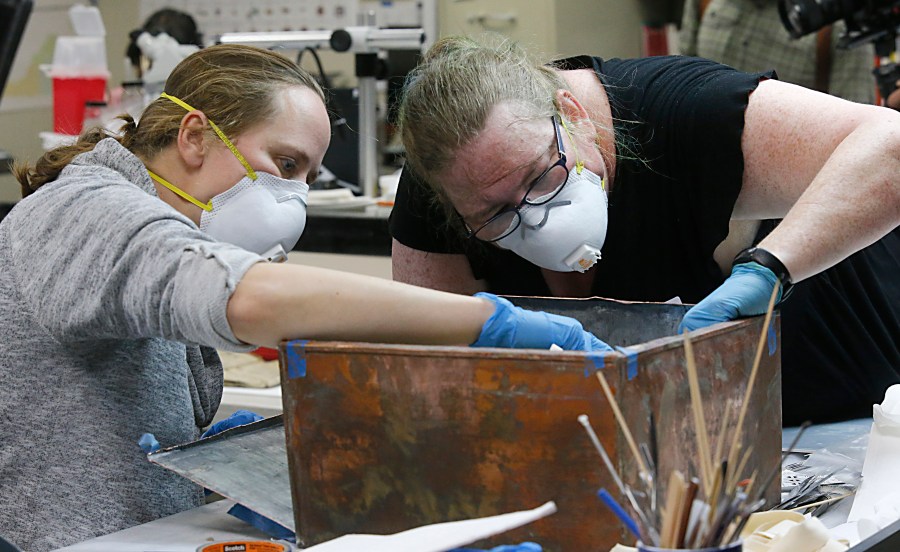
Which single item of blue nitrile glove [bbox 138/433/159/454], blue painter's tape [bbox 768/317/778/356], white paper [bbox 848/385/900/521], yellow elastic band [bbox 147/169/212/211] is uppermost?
yellow elastic band [bbox 147/169/212/211]

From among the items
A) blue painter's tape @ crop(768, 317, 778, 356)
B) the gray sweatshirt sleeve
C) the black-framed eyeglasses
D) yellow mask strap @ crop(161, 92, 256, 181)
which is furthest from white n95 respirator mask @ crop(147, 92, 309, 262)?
blue painter's tape @ crop(768, 317, 778, 356)

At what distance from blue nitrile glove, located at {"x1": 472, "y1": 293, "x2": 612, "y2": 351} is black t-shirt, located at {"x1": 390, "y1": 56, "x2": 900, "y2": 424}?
0.47 meters

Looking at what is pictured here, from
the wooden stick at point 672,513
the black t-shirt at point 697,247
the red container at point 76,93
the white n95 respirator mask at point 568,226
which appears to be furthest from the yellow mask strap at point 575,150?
the red container at point 76,93

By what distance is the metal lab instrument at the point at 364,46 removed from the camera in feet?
9.42

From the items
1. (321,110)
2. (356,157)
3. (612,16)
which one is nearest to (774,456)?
(321,110)

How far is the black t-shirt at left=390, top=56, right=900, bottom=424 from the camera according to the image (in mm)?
1457

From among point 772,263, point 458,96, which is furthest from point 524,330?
point 458,96

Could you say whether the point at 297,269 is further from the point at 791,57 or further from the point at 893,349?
the point at 791,57

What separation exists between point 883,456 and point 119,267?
2.81 feet

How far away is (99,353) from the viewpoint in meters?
1.12

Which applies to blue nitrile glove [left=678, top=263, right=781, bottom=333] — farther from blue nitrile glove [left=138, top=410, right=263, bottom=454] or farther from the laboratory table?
blue nitrile glove [left=138, top=410, right=263, bottom=454]

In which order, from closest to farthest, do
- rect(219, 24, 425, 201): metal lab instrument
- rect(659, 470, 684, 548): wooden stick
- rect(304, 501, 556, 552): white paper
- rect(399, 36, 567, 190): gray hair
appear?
rect(659, 470, 684, 548): wooden stick < rect(304, 501, 556, 552): white paper < rect(399, 36, 567, 190): gray hair < rect(219, 24, 425, 201): metal lab instrument

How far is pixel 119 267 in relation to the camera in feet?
3.25

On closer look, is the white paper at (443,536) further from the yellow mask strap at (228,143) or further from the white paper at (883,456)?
the yellow mask strap at (228,143)
